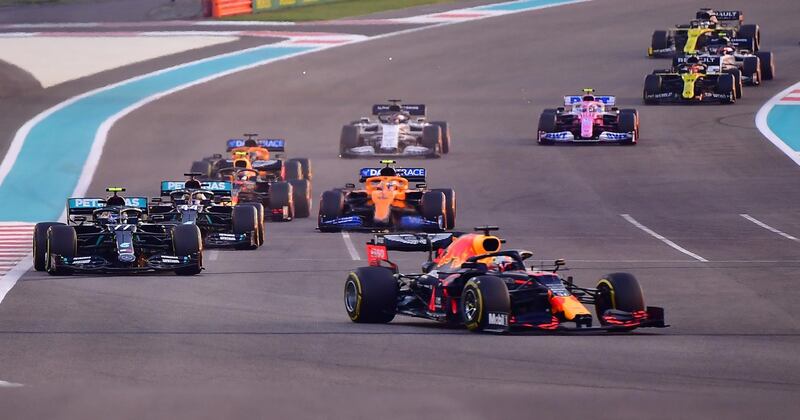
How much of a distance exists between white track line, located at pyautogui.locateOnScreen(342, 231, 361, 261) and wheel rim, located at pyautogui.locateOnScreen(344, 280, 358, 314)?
7923 mm

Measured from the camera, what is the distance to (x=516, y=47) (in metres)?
65.1

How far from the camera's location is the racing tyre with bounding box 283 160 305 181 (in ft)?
127

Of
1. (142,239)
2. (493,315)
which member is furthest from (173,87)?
(493,315)

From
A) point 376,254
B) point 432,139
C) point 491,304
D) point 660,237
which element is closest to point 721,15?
point 432,139

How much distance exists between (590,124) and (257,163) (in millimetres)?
11819

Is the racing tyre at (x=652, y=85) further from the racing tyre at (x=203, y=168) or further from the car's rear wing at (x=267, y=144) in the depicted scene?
the racing tyre at (x=203, y=168)

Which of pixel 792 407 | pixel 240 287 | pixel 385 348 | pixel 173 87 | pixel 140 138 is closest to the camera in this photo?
pixel 792 407

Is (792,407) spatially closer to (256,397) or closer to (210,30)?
(256,397)

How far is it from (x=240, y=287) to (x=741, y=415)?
504 inches

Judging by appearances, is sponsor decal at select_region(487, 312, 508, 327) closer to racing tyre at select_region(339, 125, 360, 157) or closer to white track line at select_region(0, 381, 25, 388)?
white track line at select_region(0, 381, 25, 388)

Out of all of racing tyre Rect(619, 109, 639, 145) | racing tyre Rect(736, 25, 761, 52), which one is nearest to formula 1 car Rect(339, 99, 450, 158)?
racing tyre Rect(619, 109, 639, 145)

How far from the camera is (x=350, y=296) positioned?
20.6 meters

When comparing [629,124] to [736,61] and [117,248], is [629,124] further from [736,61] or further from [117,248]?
[117,248]

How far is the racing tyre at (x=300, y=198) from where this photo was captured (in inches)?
1417
